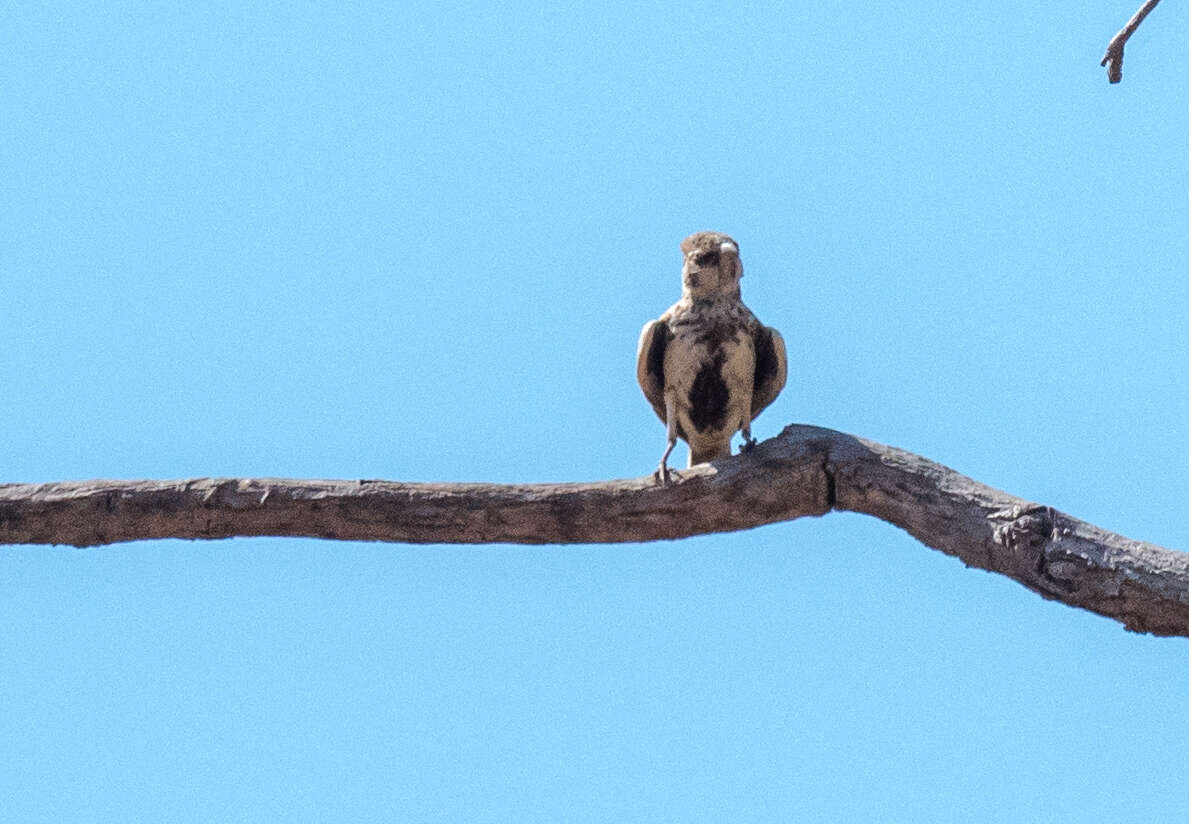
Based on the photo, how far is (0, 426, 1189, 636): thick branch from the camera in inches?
197

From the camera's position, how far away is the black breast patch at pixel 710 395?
6836 mm

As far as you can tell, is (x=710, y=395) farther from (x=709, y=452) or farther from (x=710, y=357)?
(x=709, y=452)

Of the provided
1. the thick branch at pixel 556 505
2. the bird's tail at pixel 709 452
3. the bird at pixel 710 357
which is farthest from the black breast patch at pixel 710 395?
the thick branch at pixel 556 505

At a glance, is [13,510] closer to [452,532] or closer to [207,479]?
[207,479]

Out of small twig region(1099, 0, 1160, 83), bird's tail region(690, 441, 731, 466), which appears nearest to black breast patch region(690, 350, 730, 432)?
bird's tail region(690, 441, 731, 466)

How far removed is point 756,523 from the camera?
543 cm

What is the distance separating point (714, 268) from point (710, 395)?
57 cm

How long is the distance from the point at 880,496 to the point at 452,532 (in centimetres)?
142

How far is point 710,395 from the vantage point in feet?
22.5

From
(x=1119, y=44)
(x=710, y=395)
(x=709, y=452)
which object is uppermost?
(x=1119, y=44)

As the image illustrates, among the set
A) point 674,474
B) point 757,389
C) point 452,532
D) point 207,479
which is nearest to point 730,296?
point 757,389

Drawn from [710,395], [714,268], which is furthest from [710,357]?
[714,268]

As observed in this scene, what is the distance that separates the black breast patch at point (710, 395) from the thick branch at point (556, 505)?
4.62 feet

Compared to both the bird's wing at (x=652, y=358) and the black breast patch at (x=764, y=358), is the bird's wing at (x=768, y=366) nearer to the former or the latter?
the black breast patch at (x=764, y=358)
